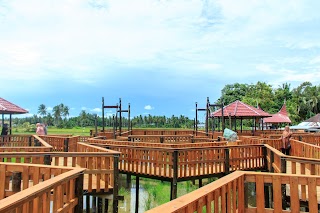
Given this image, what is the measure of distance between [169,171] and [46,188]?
5.85m

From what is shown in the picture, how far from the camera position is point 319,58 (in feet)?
179

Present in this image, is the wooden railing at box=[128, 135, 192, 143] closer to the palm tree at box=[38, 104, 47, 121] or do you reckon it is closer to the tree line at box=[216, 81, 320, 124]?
the tree line at box=[216, 81, 320, 124]

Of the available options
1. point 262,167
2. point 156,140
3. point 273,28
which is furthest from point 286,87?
point 262,167

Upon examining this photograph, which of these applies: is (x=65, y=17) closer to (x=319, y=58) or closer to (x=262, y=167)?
(x=262, y=167)

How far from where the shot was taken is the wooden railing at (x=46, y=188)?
2.93 metres

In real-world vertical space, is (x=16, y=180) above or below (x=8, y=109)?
below

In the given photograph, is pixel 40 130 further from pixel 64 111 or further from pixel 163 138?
pixel 64 111

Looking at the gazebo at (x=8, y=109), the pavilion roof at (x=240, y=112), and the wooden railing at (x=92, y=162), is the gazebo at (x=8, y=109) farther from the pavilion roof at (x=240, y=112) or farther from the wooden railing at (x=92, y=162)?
the pavilion roof at (x=240, y=112)

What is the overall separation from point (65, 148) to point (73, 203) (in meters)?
9.58

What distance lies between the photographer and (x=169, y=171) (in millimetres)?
8766

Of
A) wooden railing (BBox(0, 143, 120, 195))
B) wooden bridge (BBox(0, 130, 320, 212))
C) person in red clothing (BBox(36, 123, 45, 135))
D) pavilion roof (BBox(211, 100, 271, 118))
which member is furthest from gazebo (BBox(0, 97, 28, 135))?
pavilion roof (BBox(211, 100, 271, 118))

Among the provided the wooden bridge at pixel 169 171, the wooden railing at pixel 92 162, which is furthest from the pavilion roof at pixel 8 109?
the wooden railing at pixel 92 162

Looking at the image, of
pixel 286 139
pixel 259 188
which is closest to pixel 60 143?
pixel 286 139

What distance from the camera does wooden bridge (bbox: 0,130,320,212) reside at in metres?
3.28
